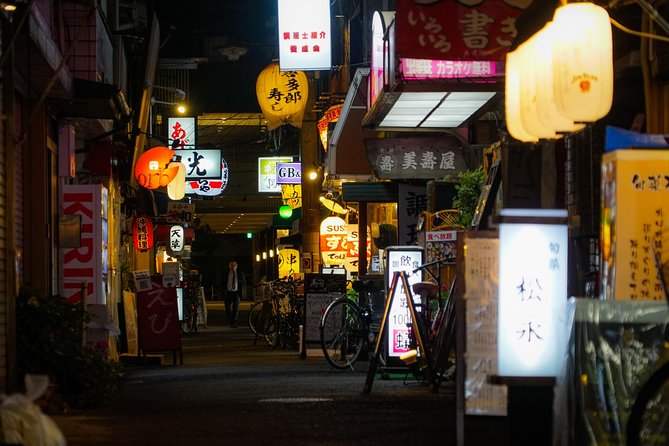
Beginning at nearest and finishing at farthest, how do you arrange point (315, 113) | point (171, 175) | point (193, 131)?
point (171, 175) < point (315, 113) < point (193, 131)

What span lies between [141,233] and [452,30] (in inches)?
901

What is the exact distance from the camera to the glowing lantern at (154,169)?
2794 cm

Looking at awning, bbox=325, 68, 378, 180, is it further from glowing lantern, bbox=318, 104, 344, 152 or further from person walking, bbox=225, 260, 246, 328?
person walking, bbox=225, 260, 246, 328

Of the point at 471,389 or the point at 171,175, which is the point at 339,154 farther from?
the point at 471,389

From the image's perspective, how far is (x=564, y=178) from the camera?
1260cm

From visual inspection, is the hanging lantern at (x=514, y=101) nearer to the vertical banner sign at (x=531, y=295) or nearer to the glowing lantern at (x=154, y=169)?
the vertical banner sign at (x=531, y=295)

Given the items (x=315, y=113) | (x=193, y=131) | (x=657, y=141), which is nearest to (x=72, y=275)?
(x=657, y=141)

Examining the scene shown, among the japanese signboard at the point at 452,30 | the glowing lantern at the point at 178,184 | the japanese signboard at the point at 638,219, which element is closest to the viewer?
the japanese signboard at the point at 638,219

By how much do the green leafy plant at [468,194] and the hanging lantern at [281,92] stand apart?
9.87 meters

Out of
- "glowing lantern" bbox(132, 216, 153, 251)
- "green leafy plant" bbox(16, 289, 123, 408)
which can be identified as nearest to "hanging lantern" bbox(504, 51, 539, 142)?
"green leafy plant" bbox(16, 289, 123, 408)

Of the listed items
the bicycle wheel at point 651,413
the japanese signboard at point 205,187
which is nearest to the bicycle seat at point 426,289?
the bicycle wheel at point 651,413

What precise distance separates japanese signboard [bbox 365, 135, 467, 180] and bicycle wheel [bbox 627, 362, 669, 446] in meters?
15.0

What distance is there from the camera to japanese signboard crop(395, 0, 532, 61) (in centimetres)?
1266

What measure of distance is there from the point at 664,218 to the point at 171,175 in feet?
69.6
